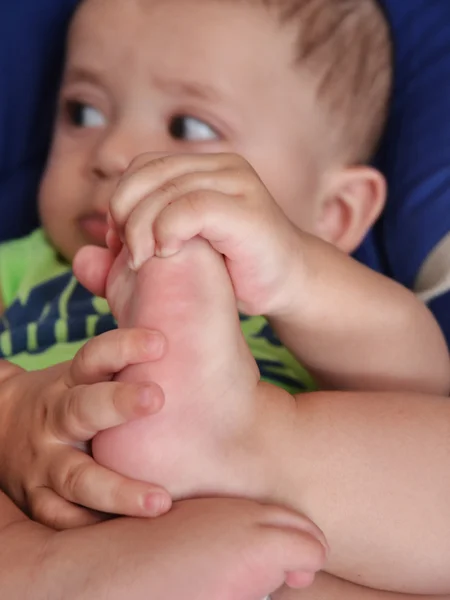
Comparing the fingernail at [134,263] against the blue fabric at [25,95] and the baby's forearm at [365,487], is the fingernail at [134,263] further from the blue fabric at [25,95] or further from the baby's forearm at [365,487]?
the blue fabric at [25,95]

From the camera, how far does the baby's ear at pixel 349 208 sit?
1.15m

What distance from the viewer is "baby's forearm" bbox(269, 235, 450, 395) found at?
2.32 feet

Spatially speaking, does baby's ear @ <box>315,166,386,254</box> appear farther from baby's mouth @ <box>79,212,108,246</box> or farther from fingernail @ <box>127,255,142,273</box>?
fingernail @ <box>127,255,142,273</box>

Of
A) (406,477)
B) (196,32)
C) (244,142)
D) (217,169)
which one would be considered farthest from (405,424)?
(196,32)

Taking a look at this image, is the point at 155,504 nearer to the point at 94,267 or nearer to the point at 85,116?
the point at 94,267

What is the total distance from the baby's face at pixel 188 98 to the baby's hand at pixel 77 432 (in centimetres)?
41

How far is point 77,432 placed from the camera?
24.2 inches

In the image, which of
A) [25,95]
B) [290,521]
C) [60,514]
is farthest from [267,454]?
[25,95]

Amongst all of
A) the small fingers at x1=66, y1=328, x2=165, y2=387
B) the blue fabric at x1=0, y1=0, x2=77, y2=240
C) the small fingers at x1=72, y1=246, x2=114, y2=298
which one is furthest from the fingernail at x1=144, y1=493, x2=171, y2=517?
the blue fabric at x1=0, y1=0, x2=77, y2=240

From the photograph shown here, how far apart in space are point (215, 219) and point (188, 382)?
13cm

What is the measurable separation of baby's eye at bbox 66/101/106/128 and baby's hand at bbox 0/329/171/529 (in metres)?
0.49

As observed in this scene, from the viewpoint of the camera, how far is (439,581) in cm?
65

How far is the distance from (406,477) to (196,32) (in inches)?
26.3

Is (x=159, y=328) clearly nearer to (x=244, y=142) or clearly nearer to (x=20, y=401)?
(x=20, y=401)
